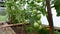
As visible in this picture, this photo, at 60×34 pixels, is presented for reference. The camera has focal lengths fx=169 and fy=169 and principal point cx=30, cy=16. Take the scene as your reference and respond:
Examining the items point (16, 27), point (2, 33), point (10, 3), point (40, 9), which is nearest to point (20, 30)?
point (16, 27)

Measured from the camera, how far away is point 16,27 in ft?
7.70

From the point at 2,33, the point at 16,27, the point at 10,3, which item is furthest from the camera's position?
the point at 16,27

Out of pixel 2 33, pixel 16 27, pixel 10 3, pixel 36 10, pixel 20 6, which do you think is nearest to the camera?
pixel 36 10

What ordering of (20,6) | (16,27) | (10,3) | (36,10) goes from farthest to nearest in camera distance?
(16,27) → (10,3) → (20,6) → (36,10)

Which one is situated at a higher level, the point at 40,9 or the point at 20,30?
the point at 40,9

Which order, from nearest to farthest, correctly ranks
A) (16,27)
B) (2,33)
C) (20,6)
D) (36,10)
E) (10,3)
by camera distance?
(36,10) < (20,6) < (10,3) < (2,33) < (16,27)

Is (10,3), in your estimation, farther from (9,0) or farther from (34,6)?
(34,6)

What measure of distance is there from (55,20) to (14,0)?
2.15ft

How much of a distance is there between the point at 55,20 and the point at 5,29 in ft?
2.27

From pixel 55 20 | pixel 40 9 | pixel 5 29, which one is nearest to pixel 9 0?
pixel 5 29

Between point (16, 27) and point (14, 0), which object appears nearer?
point (14, 0)

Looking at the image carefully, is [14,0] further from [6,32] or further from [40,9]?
[40,9]

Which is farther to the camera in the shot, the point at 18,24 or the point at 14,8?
the point at 18,24

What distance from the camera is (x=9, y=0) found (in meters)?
2.04
